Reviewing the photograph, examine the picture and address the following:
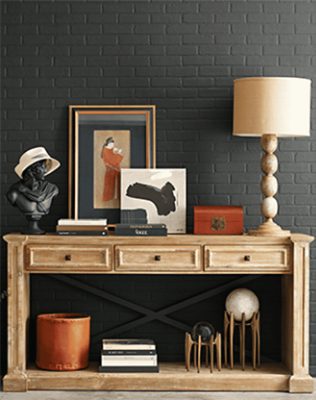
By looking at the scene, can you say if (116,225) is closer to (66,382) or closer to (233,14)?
(66,382)

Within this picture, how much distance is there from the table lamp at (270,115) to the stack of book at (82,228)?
900 millimetres

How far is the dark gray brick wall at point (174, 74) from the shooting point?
572 cm

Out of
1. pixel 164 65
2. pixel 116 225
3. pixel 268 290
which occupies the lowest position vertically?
pixel 268 290

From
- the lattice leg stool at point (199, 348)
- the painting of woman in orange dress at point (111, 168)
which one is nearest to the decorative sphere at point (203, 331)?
the lattice leg stool at point (199, 348)

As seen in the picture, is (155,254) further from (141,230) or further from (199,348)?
(199,348)

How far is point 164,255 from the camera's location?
5.29 m

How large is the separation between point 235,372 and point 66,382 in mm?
1013

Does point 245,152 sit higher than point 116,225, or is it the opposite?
point 245,152

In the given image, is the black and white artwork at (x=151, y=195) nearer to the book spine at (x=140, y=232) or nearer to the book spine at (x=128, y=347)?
the book spine at (x=140, y=232)

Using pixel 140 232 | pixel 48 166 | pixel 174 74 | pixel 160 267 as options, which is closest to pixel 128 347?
pixel 160 267

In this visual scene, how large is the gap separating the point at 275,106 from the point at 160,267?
3.82ft

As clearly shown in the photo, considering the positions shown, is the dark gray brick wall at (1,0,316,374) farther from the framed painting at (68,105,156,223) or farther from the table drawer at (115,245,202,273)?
the table drawer at (115,245,202,273)

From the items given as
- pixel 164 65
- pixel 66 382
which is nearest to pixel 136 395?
pixel 66 382

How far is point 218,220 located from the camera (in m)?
5.41
